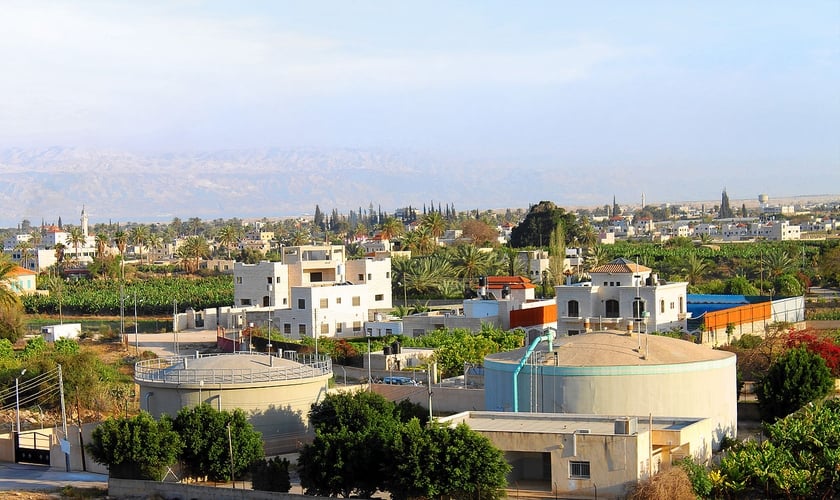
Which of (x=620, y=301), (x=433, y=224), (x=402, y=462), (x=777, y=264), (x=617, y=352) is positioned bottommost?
(x=402, y=462)

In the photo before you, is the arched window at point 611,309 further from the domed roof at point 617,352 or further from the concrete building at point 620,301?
the domed roof at point 617,352

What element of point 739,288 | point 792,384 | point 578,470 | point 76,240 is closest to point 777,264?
point 739,288

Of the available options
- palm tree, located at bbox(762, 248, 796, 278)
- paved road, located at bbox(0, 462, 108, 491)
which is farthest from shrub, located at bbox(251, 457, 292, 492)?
palm tree, located at bbox(762, 248, 796, 278)

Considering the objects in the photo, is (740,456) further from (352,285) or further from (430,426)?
(352,285)

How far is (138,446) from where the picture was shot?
122 ft

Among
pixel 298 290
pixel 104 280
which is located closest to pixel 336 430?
pixel 298 290

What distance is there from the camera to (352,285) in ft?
266

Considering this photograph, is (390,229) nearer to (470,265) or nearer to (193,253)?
(193,253)

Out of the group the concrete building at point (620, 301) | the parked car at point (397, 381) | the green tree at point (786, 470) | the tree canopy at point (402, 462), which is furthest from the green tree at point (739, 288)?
the tree canopy at point (402, 462)

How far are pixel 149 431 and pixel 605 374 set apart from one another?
47.2 ft

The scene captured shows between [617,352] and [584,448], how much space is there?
8.06 meters

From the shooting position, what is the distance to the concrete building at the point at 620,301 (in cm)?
6425

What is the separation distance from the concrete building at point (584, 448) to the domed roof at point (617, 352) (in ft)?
9.73

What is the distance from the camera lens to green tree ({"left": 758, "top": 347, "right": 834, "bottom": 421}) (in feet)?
151
